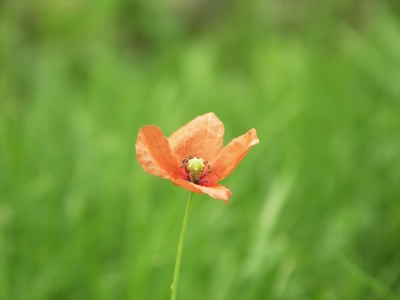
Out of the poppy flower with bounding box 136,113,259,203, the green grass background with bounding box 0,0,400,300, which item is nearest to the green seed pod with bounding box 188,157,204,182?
the poppy flower with bounding box 136,113,259,203

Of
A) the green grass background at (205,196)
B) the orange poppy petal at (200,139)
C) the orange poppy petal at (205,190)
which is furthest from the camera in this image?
the green grass background at (205,196)

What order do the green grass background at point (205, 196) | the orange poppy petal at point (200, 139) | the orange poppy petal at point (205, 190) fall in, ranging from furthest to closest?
the green grass background at point (205, 196) < the orange poppy petal at point (200, 139) < the orange poppy petal at point (205, 190)

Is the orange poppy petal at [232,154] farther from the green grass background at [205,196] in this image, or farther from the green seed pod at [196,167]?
the green grass background at [205,196]

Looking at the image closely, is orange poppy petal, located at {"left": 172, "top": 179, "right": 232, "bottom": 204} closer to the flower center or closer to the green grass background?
the flower center

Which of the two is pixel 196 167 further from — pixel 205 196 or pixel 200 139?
pixel 205 196

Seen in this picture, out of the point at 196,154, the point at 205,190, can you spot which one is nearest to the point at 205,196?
the point at 196,154

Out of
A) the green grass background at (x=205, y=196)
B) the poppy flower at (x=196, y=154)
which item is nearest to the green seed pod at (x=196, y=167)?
the poppy flower at (x=196, y=154)
